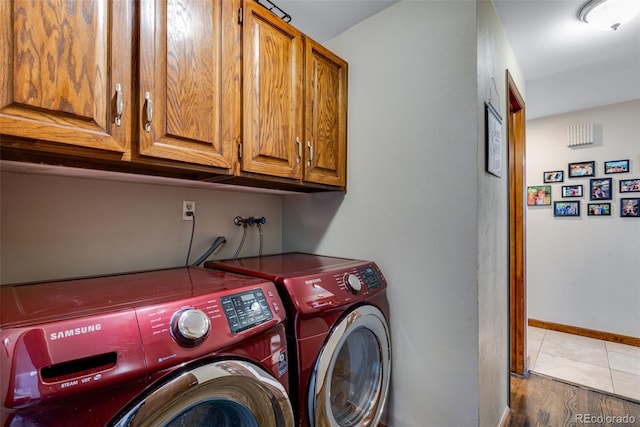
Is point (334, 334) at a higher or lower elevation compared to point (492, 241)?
lower

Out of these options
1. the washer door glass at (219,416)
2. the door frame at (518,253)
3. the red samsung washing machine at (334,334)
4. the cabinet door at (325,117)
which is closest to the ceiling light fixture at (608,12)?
the door frame at (518,253)

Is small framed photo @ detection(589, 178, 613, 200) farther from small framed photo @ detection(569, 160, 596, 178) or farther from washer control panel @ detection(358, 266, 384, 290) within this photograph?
washer control panel @ detection(358, 266, 384, 290)

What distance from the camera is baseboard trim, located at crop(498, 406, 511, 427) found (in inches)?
70.2

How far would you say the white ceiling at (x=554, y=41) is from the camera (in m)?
1.68

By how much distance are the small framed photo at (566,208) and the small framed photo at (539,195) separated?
9 cm

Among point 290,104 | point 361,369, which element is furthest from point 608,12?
point 361,369

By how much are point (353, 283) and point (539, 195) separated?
3439 millimetres

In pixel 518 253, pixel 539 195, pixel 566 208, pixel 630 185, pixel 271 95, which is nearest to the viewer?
pixel 271 95

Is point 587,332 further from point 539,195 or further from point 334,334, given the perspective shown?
point 334,334

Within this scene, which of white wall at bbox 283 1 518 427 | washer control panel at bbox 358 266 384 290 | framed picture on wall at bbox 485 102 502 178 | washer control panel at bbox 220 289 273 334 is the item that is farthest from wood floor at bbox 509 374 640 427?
washer control panel at bbox 220 289 273 334

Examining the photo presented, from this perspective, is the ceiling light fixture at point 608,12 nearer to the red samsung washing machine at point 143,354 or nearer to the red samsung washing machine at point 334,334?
the red samsung washing machine at point 334,334

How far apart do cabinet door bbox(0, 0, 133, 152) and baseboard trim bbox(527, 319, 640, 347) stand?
14.6 feet

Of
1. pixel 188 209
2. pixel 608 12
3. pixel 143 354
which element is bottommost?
pixel 143 354

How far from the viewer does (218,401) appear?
0.85 metres
